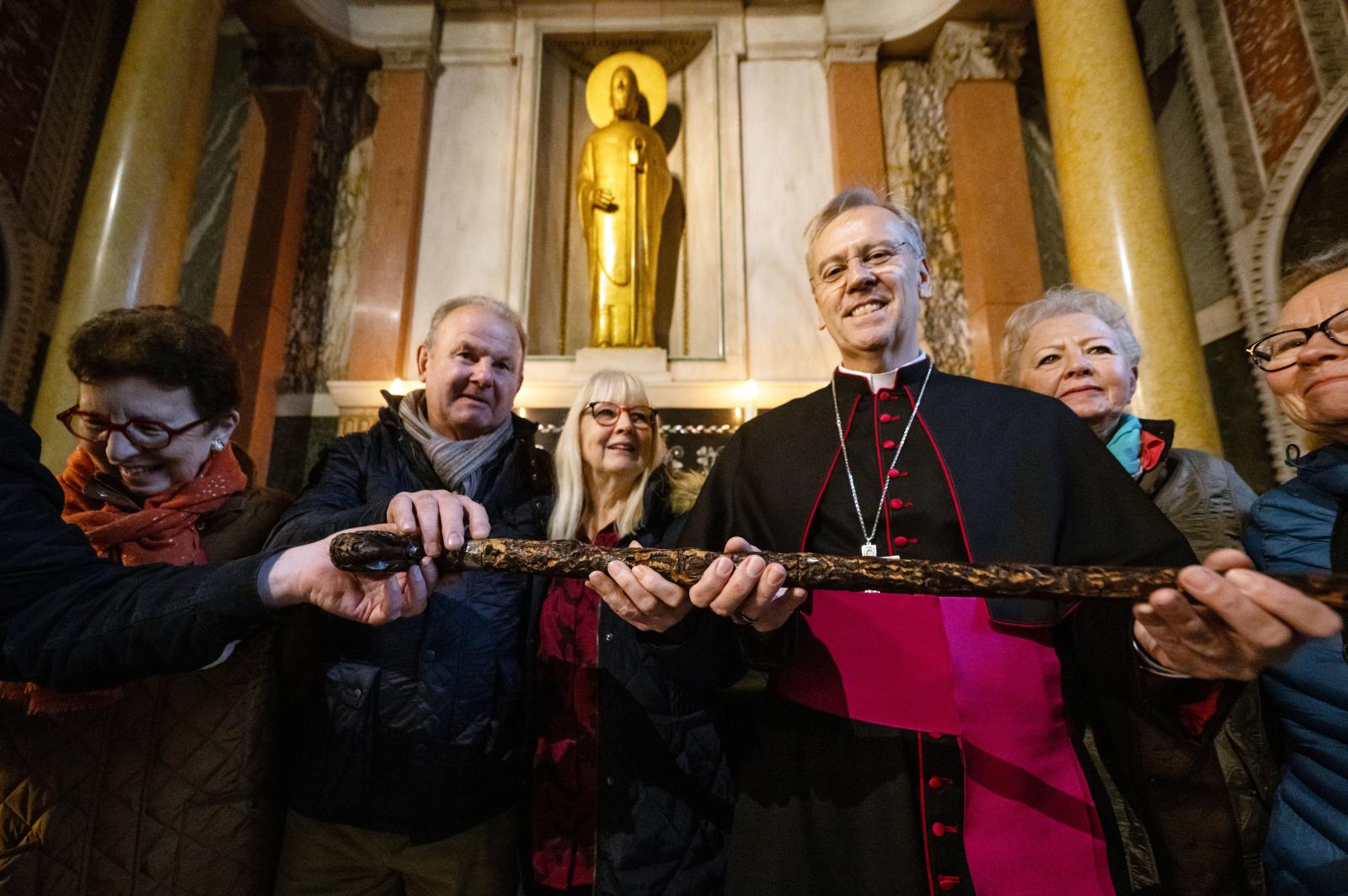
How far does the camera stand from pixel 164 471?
59.4 inches

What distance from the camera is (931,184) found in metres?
5.80

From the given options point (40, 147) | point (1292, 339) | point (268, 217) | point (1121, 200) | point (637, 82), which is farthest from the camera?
point (637, 82)

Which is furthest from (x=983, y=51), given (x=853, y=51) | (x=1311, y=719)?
(x=1311, y=719)

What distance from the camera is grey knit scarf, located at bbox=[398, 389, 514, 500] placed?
1817 millimetres

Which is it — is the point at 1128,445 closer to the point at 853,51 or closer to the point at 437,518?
the point at 437,518

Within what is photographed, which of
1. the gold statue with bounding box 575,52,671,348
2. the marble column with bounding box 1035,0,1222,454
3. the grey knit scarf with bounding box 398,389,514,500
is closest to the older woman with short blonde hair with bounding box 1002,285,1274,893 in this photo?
the grey knit scarf with bounding box 398,389,514,500

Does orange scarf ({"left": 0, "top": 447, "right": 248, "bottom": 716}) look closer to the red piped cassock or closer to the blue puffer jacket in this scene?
the red piped cassock

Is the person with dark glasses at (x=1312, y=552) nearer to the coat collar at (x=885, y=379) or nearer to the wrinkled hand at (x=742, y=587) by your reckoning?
the coat collar at (x=885, y=379)

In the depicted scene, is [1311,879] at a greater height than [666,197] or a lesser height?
lesser

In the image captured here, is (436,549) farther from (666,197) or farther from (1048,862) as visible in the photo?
(666,197)

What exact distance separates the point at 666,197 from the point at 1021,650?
584cm

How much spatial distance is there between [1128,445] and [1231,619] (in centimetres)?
114

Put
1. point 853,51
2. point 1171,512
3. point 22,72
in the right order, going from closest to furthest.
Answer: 1. point 1171,512
2. point 22,72
3. point 853,51

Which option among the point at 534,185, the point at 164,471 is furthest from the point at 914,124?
the point at 164,471
